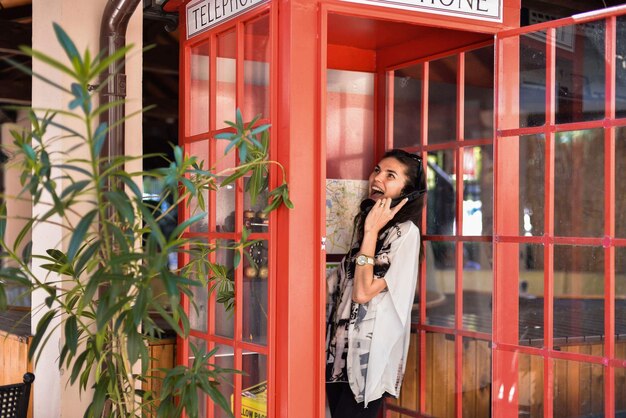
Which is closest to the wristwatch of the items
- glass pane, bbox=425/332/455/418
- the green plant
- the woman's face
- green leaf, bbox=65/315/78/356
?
the woman's face

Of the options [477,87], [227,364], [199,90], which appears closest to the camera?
[227,364]

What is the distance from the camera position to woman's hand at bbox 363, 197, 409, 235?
397 centimetres

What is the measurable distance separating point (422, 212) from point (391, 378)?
3.16 feet

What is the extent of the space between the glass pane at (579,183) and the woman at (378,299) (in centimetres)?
70

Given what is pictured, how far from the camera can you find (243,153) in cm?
315

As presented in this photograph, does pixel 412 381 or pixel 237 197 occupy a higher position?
pixel 237 197

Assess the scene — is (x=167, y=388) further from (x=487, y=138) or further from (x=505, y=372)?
(x=487, y=138)

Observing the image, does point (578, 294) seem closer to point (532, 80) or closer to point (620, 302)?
point (620, 302)

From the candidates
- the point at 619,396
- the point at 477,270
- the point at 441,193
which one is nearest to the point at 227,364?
the point at 441,193

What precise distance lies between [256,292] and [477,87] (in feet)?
5.24

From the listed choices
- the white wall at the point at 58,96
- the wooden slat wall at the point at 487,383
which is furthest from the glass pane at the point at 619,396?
the white wall at the point at 58,96

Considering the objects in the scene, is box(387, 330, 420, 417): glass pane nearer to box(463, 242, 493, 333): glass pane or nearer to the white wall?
box(463, 242, 493, 333): glass pane

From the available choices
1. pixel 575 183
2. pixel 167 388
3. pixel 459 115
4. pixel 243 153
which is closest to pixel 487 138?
pixel 459 115

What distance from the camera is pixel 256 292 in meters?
Answer: 3.71
